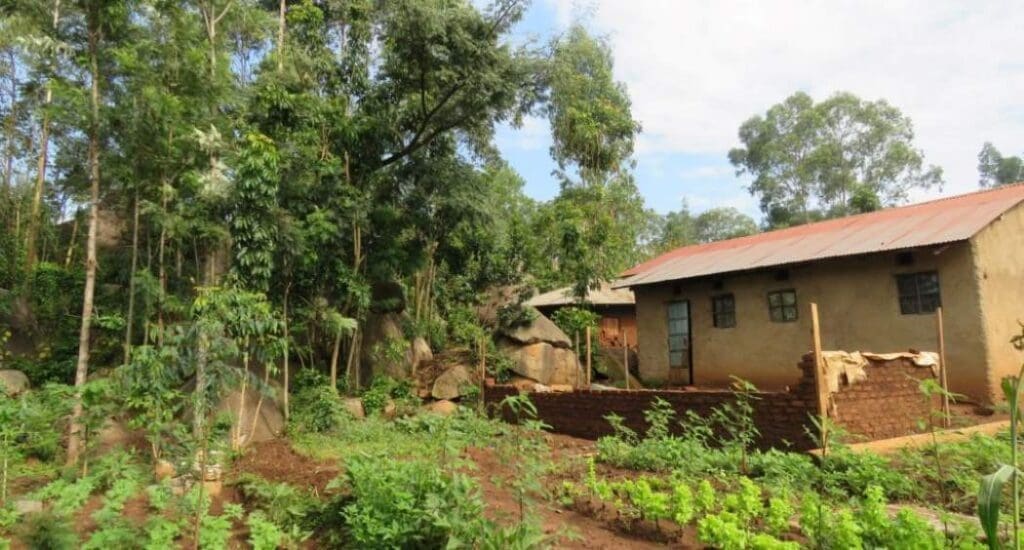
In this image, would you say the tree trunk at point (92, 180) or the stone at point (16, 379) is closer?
the tree trunk at point (92, 180)

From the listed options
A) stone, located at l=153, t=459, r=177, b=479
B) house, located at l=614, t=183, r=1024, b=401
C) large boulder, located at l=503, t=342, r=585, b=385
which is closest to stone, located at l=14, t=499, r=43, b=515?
stone, located at l=153, t=459, r=177, b=479

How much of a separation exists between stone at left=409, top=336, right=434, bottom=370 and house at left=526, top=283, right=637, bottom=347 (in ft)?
15.1

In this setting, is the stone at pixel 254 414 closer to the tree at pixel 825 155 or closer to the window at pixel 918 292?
the window at pixel 918 292

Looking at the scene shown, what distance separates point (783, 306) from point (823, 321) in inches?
34.0

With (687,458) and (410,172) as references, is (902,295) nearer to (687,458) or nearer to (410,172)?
(687,458)

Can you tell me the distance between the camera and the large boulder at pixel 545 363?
47.5ft

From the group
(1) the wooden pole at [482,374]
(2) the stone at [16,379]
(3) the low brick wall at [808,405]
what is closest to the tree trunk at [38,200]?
(2) the stone at [16,379]

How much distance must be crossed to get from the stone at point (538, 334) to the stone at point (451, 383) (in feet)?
6.12

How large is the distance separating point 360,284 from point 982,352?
10.9 m

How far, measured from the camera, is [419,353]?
14.7 metres

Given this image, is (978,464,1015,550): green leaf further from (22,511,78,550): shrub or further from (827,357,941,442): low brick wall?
(827,357,941,442): low brick wall

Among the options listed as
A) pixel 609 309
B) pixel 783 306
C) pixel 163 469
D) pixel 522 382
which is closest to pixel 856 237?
pixel 783 306

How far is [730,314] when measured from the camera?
13820 millimetres

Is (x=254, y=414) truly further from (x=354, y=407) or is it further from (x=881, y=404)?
(x=881, y=404)
